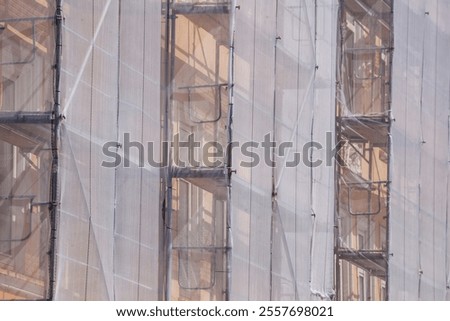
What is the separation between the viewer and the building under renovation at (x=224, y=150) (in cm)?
1128

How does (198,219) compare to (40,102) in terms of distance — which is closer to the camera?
(40,102)

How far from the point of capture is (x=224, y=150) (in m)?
13.0

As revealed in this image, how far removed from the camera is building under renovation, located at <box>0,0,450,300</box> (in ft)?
37.0

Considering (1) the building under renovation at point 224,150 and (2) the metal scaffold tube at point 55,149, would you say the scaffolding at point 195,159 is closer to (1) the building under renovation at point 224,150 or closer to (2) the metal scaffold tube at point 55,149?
(1) the building under renovation at point 224,150

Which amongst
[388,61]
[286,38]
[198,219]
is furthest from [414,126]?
[198,219]

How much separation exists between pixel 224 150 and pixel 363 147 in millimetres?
3297

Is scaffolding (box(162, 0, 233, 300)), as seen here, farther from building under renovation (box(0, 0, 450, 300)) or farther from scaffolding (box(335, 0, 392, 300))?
scaffolding (box(335, 0, 392, 300))

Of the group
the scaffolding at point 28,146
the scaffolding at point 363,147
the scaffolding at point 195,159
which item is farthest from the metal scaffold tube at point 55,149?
the scaffolding at point 363,147

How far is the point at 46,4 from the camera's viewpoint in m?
11.4

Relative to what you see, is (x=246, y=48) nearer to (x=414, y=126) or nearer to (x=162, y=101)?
(x=162, y=101)

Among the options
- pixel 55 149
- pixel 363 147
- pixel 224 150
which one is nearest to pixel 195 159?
pixel 224 150

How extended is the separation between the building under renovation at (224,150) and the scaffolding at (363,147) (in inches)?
0.8

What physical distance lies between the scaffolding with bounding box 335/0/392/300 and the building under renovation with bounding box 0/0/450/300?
0.02 m

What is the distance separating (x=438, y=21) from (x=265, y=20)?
3.81m
